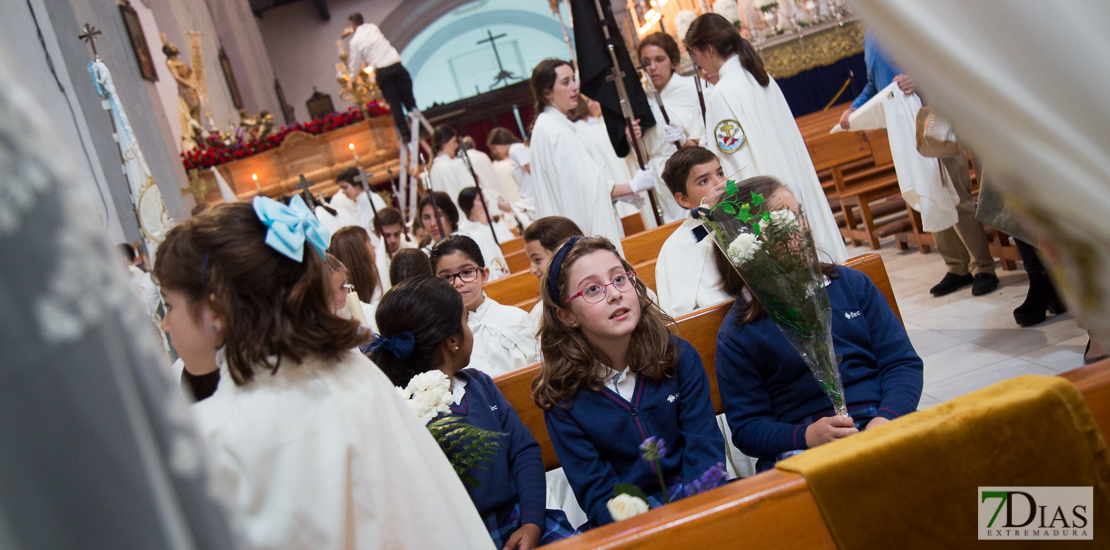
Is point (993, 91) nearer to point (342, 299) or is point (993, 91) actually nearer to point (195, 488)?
point (195, 488)

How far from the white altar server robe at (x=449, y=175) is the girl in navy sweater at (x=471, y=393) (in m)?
6.72

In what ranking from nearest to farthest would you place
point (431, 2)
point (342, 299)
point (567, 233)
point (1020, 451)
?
1. point (1020, 451)
2. point (342, 299)
3. point (567, 233)
4. point (431, 2)

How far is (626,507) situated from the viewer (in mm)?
1275

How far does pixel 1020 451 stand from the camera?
1171 millimetres

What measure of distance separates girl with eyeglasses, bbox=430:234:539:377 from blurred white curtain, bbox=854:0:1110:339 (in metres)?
2.39

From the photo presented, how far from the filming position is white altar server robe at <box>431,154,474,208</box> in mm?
8906

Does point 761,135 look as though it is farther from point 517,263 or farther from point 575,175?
point 517,263

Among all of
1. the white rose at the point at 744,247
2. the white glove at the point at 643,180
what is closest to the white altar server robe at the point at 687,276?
the white glove at the point at 643,180

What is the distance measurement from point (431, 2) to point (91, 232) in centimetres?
2216

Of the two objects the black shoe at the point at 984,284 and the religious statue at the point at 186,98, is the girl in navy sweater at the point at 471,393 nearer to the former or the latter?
the black shoe at the point at 984,284

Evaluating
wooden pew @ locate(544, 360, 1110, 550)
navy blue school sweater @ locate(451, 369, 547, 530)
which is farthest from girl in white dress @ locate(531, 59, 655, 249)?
wooden pew @ locate(544, 360, 1110, 550)

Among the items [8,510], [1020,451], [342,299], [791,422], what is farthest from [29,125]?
[342,299]

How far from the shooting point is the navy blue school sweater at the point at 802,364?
210cm

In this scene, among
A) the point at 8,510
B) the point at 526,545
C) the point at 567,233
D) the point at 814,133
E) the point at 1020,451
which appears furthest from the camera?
the point at 814,133
